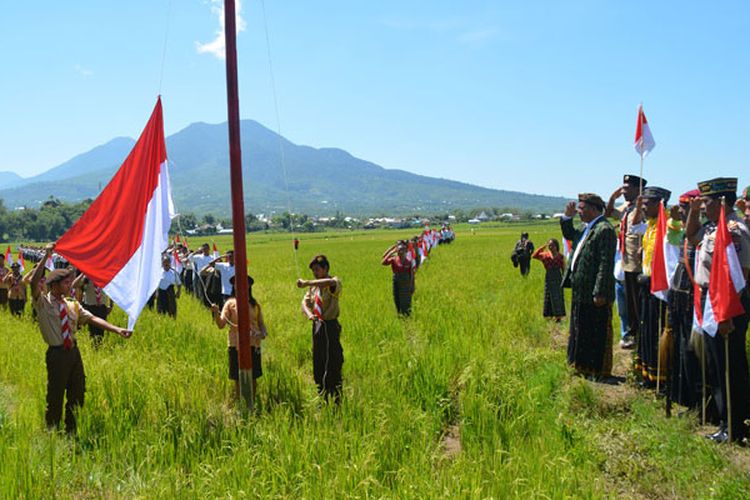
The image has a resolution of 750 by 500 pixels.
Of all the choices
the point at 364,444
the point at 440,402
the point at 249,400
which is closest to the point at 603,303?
the point at 440,402

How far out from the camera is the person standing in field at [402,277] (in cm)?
1074

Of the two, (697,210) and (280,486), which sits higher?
(697,210)

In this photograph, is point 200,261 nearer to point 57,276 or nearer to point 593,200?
point 57,276

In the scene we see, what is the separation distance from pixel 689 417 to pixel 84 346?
7950mm

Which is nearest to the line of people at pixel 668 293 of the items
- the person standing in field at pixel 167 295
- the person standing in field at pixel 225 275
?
the person standing in field at pixel 225 275

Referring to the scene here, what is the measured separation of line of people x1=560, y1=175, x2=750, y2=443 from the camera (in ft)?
15.6

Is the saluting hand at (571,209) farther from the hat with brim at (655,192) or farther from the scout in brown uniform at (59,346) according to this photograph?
the scout in brown uniform at (59,346)

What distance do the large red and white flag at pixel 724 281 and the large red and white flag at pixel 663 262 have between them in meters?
0.79

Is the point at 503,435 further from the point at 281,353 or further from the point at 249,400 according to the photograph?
the point at 281,353

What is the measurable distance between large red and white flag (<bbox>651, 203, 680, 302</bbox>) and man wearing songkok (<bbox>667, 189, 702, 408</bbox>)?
0.05m

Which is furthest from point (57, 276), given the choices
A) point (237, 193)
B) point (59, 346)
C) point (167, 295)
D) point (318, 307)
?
point (167, 295)

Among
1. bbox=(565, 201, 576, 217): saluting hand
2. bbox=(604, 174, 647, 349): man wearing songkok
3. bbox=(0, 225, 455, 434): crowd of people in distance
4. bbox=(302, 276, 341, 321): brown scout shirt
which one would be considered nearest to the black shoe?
bbox=(604, 174, 647, 349): man wearing songkok

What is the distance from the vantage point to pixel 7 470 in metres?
4.02

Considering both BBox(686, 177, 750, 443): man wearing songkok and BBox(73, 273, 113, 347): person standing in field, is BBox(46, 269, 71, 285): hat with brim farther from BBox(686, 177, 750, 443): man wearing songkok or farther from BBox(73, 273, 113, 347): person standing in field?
BBox(686, 177, 750, 443): man wearing songkok
